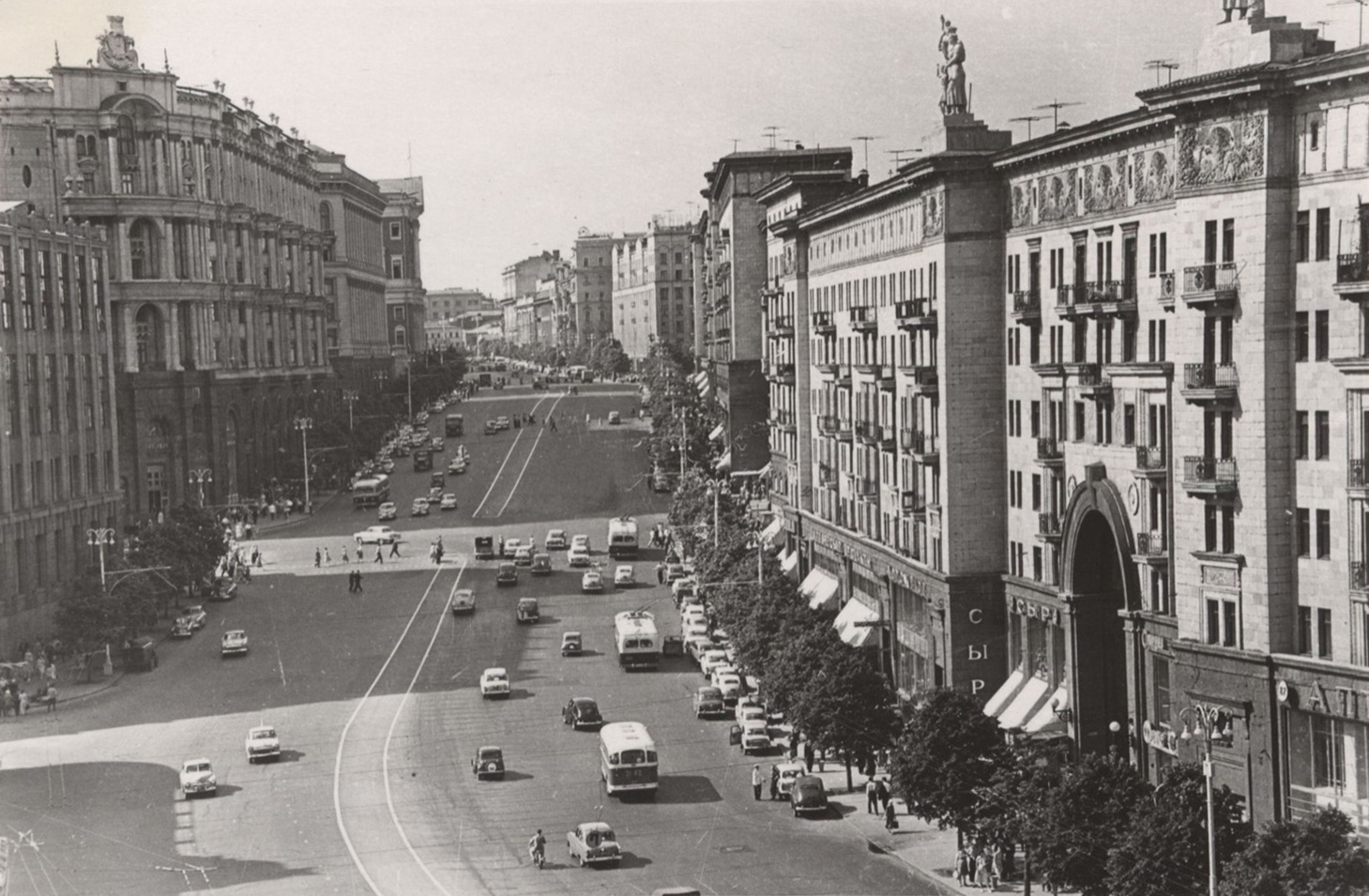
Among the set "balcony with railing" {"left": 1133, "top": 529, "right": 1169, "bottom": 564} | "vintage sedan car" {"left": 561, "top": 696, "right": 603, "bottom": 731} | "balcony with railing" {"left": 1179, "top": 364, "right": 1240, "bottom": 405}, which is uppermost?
"balcony with railing" {"left": 1179, "top": 364, "right": 1240, "bottom": 405}

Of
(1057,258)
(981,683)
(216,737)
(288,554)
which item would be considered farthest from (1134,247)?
(288,554)

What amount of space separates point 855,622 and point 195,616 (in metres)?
31.6

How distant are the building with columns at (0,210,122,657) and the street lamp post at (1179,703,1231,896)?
5088 cm

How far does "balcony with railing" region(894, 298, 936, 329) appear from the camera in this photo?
59.4 metres

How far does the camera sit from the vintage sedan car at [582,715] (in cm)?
6031

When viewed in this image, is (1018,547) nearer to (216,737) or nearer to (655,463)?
(216,737)

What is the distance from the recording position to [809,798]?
49656mm

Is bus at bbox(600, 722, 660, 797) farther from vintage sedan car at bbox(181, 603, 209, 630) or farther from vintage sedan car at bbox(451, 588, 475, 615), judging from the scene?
vintage sedan car at bbox(181, 603, 209, 630)

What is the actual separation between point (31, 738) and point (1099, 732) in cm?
3603

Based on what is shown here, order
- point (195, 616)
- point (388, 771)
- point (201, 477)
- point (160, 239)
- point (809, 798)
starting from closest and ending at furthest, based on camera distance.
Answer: point (809, 798) < point (388, 771) < point (195, 616) < point (201, 477) < point (160, 239)

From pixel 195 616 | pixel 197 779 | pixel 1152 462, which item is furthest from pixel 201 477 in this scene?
pixel 1152 462

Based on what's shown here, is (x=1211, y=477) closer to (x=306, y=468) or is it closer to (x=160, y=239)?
(x=306, y=468)

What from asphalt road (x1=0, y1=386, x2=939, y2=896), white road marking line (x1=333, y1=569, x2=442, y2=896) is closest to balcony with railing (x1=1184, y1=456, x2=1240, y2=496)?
asphalt road (x1=0, y1=386, x2=939, y2=896)

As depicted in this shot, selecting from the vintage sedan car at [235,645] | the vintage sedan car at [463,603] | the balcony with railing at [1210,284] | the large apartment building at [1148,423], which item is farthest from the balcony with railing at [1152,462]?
the vintage sedan car at [463,603]
